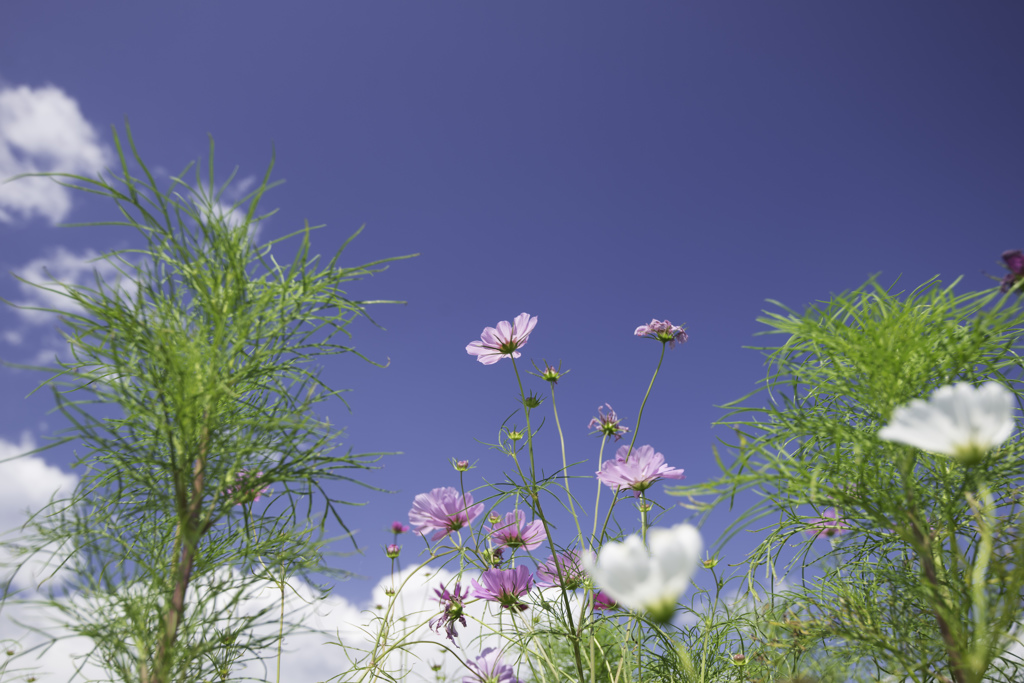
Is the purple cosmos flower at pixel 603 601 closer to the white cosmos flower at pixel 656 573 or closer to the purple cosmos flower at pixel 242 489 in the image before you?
the purple cosmos flower at pixel 242 489

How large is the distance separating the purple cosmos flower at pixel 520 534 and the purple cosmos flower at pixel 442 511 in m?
0.08

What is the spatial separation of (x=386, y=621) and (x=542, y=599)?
0.36 metres

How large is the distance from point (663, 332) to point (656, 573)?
3.97 ft

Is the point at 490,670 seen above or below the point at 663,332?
below

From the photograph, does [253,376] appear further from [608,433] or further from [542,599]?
[608,433]

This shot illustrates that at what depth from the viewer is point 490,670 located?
4.47ft

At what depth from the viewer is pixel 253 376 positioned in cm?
79

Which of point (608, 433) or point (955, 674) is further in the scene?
point (608, 433)

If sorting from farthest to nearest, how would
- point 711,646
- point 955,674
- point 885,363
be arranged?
point 711,646
point 885,363
point 955,674

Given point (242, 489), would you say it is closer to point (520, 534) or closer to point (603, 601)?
point (520, 534)

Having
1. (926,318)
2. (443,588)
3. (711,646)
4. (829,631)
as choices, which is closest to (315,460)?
(443,588)

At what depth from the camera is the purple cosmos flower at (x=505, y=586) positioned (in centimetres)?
119

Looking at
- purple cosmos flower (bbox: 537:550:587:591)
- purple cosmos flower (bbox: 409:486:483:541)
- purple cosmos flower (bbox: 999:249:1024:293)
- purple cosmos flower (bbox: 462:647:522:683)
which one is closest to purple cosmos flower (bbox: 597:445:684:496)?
purple cosmos flower (bbox: 537:550:587:591)

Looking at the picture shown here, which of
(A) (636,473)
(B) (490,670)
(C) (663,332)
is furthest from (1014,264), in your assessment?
(B) (490,670)
